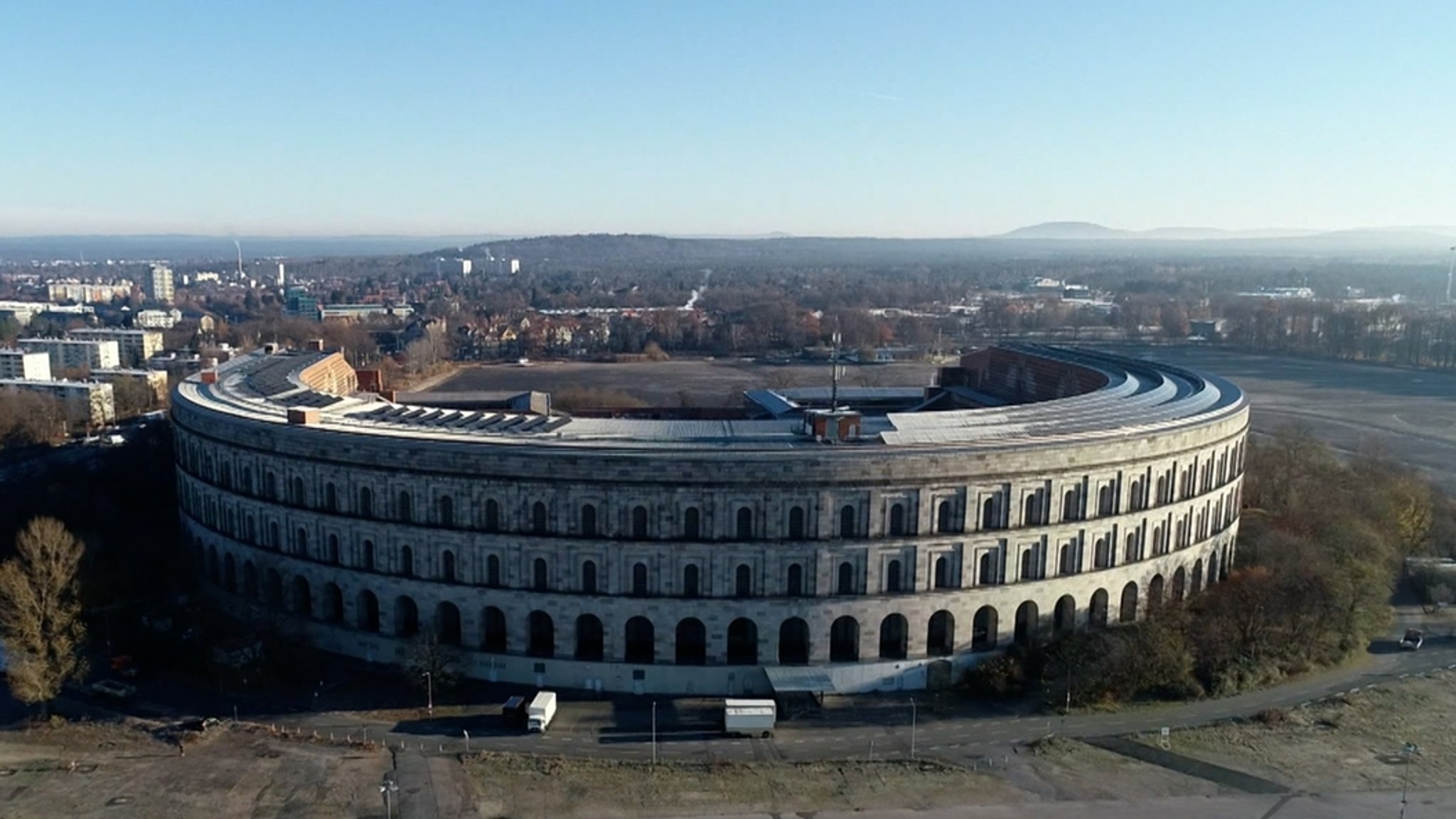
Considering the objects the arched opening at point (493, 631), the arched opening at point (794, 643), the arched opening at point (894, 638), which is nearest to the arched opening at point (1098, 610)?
the arched opening at point (894, 638)

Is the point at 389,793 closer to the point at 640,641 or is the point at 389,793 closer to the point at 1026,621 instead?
the point at 640,641

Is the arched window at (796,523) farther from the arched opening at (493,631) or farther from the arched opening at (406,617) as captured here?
the arched opening at (406,617)

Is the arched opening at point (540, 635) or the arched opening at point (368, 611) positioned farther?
the arched opening at point (368, 611)

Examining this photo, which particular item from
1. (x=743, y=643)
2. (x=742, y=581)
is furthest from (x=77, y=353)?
(x=742, y=581)

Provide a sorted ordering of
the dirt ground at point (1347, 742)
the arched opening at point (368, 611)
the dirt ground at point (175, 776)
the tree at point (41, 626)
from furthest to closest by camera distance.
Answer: the arched opening at point (368, 611) < the tree at point (41, 626) < the dirt ground at point (1347, 742) < the dirt ground at point (175, 776)

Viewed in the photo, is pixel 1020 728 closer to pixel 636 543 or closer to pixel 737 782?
pixel 737 782

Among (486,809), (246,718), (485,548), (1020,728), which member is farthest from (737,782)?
(246,718)

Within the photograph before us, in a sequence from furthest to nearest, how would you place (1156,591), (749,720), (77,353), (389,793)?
(77,353) < (1156,591) < (749,720) < (389,793)

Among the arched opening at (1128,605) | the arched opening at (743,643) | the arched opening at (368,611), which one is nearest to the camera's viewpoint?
the arched opening at (743,643)
